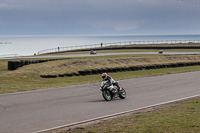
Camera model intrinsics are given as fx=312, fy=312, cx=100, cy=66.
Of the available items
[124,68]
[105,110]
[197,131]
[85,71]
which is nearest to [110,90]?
[105,110]

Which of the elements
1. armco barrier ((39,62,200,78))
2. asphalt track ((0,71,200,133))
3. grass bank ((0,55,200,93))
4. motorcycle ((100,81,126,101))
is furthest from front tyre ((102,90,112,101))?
armco barrier ((39,62,200,78))

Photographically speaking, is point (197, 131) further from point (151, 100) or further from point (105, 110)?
point (151, 100)

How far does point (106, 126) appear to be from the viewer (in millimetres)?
9531

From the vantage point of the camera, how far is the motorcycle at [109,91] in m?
14.9

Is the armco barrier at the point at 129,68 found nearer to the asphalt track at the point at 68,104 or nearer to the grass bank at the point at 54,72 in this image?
the grass bank at the point at 54,72

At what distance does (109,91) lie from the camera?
50.3 feet

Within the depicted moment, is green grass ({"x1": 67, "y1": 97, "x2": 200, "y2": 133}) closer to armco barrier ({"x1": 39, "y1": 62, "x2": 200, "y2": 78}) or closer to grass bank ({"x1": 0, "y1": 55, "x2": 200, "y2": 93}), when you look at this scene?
grass bank ({"x1": 0, "y1": 55, "x2": 200, "y2": 93})

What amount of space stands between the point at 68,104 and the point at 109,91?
2.39 meters

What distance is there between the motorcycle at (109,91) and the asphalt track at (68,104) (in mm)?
317

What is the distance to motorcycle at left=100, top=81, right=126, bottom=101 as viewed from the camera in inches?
587

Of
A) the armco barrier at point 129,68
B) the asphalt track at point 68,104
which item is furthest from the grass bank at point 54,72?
the asphalt track at point 68,104

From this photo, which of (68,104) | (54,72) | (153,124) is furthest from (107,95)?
(54,72)

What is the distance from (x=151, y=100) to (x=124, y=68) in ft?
59.4

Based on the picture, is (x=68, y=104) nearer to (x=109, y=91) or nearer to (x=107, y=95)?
(x=107, y=95)
